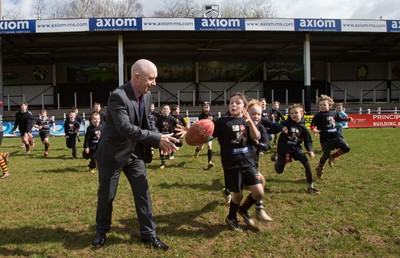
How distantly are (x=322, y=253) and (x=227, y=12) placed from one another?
147 ft

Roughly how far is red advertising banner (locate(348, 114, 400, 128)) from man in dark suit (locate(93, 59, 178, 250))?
21.6 meters

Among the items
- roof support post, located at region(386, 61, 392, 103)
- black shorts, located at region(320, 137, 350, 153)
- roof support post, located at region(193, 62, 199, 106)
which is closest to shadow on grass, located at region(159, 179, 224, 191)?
black shorts, located at region(320, 137, 350, 153)

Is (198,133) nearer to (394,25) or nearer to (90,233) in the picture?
(90,233)

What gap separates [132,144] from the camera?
4.11 metres

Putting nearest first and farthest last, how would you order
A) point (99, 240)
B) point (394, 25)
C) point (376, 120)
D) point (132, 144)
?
1. point (132, 144)
2. point (99, 240)
3. point (376, 120)
4. point (394, 25)

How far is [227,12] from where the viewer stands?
45.7m

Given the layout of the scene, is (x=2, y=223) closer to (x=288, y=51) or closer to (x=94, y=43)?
(x=94, y=43)

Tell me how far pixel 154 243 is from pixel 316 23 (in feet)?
72.6

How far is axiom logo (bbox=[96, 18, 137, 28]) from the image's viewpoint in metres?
21.5

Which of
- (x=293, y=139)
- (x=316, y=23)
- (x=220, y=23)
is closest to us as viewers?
(x=293, y=139)

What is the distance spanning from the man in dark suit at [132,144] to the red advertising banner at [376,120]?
21.6m

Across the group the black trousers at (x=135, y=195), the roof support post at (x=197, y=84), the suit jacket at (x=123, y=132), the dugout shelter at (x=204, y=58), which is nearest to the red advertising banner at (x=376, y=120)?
the dugout shelter at (x=204, y=58)

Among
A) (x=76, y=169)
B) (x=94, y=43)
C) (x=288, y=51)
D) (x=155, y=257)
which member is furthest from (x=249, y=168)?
(x=288, y=51)

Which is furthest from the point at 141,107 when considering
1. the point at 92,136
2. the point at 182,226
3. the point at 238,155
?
the point at 92,136
